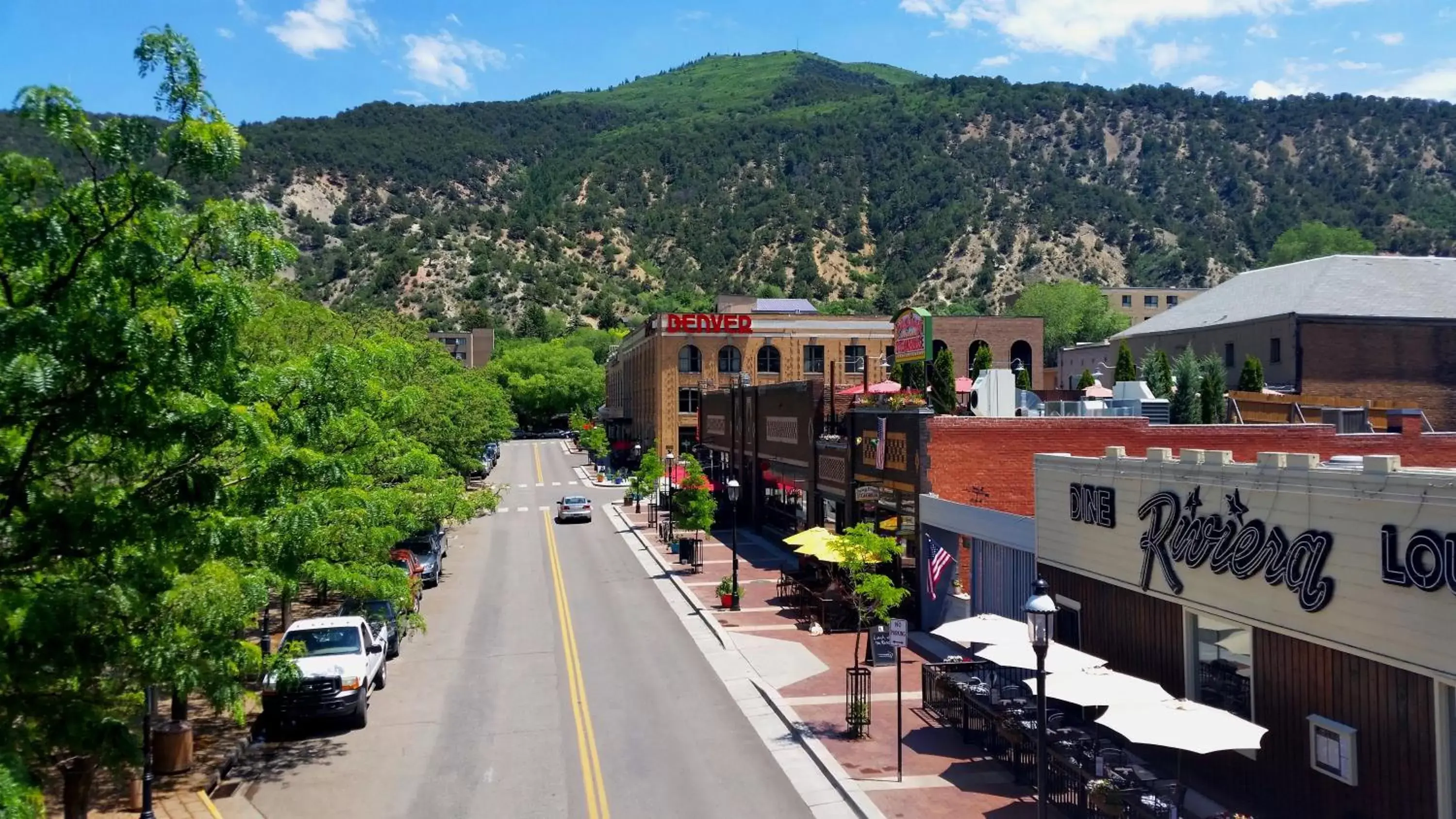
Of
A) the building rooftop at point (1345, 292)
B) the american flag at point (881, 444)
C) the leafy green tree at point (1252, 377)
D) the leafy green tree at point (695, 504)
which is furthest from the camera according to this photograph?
the building rooftop at point (1345, 292)

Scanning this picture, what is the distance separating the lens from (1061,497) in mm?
18406

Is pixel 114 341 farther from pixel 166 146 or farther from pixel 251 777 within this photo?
pixel 251 777

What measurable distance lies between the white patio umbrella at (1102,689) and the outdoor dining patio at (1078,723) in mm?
17

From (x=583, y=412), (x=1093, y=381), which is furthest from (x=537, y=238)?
(x=1093, y=381)

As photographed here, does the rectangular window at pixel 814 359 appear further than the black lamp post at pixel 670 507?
Yes

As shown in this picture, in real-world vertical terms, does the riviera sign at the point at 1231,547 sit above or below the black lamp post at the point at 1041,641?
above

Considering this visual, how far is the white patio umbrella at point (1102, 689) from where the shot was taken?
13547 millimetres

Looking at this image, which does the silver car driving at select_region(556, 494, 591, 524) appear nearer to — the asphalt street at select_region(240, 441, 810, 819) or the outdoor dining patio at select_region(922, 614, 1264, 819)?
the asphalt street at select_region(240, 441, 810, 819)

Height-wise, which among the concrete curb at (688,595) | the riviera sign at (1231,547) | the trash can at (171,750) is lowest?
the concrete curb at (688,595)

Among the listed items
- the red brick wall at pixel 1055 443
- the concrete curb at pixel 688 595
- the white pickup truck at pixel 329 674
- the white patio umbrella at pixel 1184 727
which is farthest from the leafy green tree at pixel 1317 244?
the white pickup truck at pixel 329 674

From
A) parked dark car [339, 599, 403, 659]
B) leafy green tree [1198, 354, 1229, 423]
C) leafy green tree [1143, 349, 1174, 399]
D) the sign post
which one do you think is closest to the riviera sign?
the sign post

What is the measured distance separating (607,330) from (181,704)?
14564 centimetres

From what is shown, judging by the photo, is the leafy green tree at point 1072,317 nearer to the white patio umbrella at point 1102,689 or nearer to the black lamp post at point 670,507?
the black lamp post at point 670,507

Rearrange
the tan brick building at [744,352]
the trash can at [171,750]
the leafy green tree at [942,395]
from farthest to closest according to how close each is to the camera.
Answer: the tan brick building at [744,352] < the leafy green tree at [942,395] < the trash can at [171,750]
